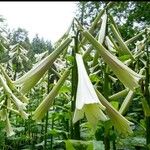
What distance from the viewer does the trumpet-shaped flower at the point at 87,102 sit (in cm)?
151

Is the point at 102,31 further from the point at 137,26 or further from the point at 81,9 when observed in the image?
the point at 81,9

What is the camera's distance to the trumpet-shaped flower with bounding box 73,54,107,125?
151cm

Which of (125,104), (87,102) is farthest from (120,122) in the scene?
Answer: (125,104)

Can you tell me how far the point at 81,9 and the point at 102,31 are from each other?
103 feet

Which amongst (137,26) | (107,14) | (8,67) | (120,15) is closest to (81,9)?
(120,15)

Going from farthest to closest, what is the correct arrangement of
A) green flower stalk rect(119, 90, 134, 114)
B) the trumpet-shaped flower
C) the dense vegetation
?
1. green flower stalk rect(119, 90, 134, 114)
2. the dense vegetation
3. the trumpet-shaped flower

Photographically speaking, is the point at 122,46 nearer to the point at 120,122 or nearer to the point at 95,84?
the point at 95,84

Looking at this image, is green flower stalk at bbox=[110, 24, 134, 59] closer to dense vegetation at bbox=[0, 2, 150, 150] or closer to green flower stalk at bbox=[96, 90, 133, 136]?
dense vegetation at bbox=[0, 2, 150, 150]

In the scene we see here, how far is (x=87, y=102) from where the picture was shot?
149 centimetres

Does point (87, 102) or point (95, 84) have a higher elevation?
point (95, 84)

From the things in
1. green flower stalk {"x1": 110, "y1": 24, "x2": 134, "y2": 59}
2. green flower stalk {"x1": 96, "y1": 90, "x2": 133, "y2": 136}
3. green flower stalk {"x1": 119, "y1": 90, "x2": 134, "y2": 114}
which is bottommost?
green flower stalk {"x1": 96, "y1": 90, "x2": 133, "y2": 136}

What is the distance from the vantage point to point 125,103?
108 inches

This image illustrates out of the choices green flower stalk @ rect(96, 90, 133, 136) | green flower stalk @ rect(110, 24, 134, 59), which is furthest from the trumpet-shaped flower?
green flower stalk @ rect(110, 24, 134, 59)

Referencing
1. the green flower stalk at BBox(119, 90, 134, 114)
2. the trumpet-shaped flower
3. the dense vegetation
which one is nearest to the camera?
the trumpet-shaped flower
